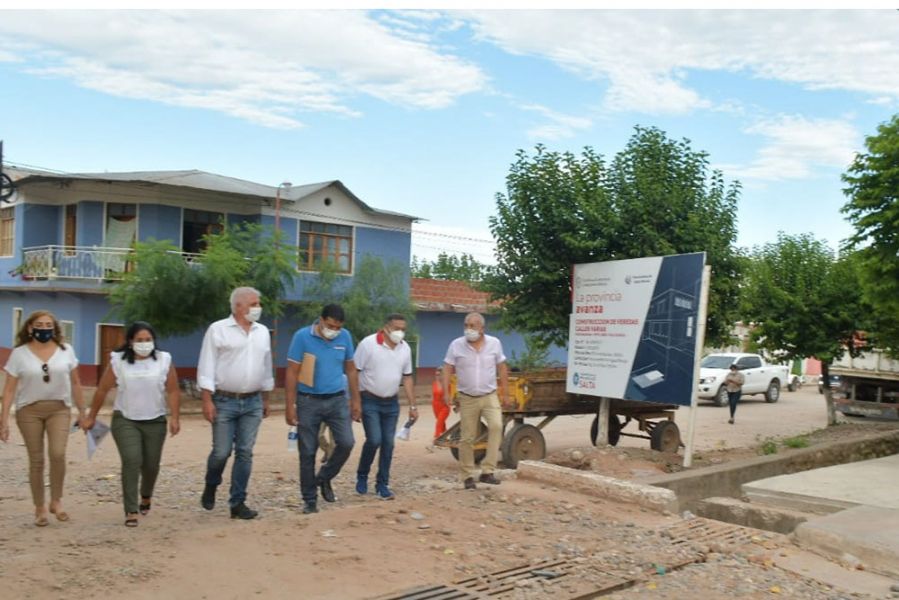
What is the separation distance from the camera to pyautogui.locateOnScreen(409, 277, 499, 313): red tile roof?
2972 centimetres

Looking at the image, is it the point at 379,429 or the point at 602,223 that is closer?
the point at 379,429

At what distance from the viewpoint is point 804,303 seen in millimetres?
17797

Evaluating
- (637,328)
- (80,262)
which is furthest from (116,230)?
(637,328)

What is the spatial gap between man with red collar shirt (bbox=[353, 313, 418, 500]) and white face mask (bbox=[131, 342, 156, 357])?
1952 millimetres

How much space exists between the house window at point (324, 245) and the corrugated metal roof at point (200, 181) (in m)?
1.04

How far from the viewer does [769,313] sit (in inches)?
709

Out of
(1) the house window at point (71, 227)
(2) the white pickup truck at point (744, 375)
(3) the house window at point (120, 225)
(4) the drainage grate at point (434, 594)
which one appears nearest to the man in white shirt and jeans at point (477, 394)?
(4) the drainage grate at point (434, 594)

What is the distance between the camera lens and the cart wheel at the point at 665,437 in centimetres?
1273

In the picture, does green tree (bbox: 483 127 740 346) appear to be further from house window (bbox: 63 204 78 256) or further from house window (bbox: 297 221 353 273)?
house window (bbox: 63 204 78 256)

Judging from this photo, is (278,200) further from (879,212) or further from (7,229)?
(879,212)

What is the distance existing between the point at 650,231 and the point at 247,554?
752 centimetres

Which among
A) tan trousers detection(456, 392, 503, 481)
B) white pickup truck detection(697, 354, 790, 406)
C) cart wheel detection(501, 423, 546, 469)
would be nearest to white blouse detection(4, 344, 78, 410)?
tan trousers detection(456, 392, 503, 481)

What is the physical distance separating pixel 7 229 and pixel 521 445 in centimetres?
2099

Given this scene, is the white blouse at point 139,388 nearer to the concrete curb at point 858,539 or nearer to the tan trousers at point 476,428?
the tan trousers at point 476,428
